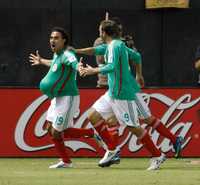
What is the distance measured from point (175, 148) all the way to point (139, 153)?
3.50 feet

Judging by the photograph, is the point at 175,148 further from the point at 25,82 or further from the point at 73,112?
the point at 25,82

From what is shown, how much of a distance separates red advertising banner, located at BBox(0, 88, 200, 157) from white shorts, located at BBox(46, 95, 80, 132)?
1652 mm

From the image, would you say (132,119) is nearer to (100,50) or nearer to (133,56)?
(133,56)

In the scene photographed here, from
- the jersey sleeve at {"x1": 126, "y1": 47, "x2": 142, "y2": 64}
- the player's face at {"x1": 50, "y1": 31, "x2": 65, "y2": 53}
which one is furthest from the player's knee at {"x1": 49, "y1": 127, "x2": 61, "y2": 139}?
the jersey sleeve at {"x1": 126, "y1": 47, "x2": 142, "y2": 64}

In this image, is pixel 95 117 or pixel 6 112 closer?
pixel 95 117

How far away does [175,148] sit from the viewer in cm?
1441

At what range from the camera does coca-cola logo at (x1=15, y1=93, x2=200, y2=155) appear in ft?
50.3

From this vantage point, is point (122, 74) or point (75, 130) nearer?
point (122, 74)

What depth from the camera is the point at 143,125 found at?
50.1ft

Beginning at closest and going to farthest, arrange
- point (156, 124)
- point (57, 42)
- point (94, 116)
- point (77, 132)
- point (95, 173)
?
point (95, 173), point (57, 42), point (94, 116), point (77, 132), point (156, 124)

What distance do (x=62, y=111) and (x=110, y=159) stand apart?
0.86 metres

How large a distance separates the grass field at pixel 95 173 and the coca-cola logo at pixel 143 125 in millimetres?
488

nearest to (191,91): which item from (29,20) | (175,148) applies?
(175,148)

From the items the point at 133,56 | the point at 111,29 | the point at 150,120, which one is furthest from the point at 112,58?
the point at 150,120
